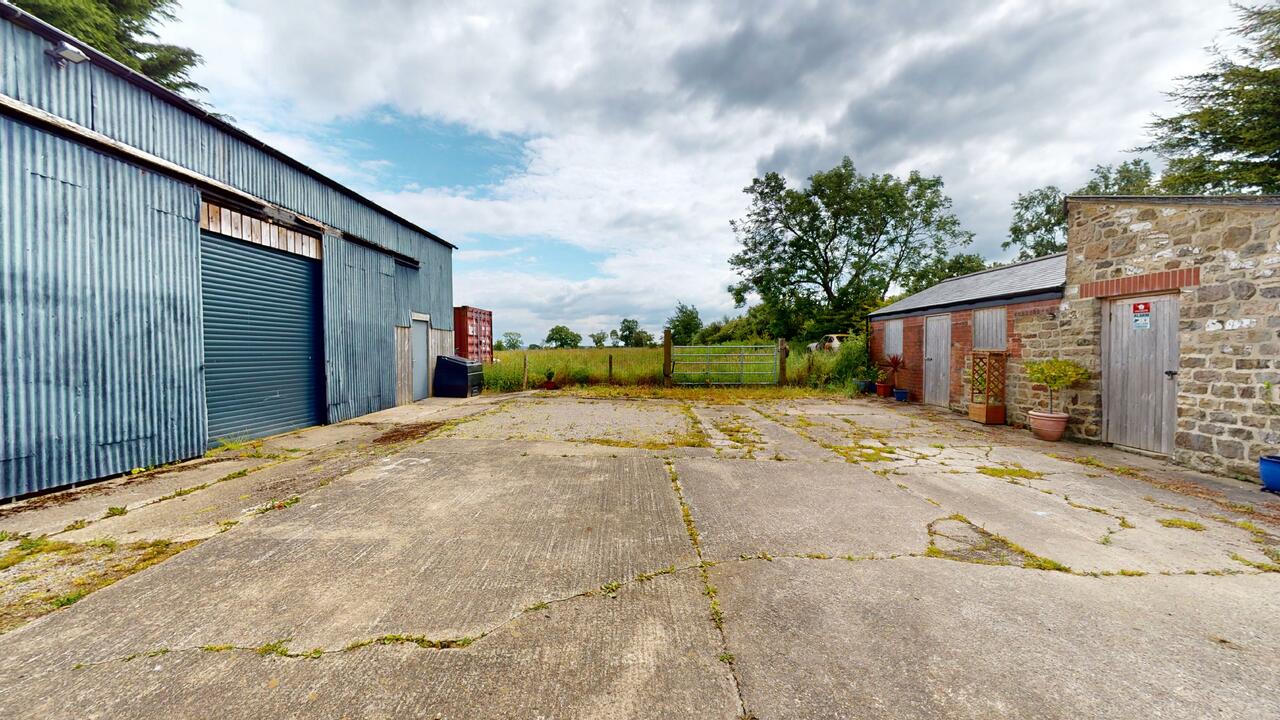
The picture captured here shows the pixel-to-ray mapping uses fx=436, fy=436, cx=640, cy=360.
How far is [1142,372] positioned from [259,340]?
44.3 ft

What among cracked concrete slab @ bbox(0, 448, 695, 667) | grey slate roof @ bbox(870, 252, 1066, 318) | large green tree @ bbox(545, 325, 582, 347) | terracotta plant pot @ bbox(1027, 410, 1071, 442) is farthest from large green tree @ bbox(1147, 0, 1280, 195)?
large green tree @ bbox(545, 325, 582, 347)

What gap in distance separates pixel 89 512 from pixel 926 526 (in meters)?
7.39

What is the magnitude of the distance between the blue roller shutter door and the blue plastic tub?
12.8m

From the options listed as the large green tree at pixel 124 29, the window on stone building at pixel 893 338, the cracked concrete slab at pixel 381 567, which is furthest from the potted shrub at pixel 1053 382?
the large green tree at pixel 124 29

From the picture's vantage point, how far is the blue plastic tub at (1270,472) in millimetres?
4504

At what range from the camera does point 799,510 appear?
4.02 m

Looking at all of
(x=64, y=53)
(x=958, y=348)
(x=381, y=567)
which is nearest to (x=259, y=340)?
(x=64, y=53)

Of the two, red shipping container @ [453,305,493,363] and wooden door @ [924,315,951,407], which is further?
red shipping container @ [453,305,493,363]

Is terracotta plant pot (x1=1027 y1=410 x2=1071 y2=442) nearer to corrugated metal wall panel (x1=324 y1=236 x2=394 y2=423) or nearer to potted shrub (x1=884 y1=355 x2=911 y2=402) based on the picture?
potted shrub (x1=884 y1=355 x2=911 y2=402)

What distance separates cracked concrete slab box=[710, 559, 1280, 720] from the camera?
1845mm

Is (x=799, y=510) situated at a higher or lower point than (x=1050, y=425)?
lower

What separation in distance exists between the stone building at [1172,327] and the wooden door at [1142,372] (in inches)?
0.6

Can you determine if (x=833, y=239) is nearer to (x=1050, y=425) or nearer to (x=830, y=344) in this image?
(x=830, y=344)

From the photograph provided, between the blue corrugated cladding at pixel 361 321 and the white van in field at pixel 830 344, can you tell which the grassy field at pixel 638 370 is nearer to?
the white van in field at pixel 830 344
